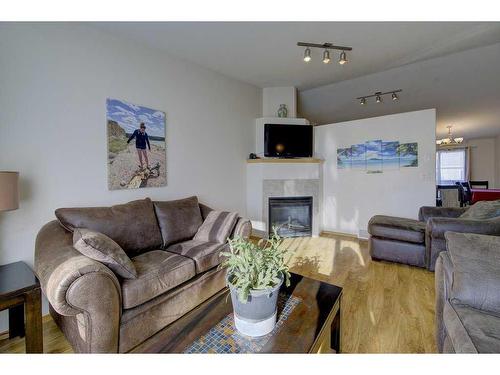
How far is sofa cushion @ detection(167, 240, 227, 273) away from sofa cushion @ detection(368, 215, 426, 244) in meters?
1.94

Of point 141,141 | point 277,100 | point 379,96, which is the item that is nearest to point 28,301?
point 141,141

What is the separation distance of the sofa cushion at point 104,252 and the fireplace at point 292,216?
2735mm

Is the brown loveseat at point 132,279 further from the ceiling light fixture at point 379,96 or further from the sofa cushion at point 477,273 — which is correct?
the ceiling light fixture at point 379,96

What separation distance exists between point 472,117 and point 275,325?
7.05 m

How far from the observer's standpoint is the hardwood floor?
1521 mm

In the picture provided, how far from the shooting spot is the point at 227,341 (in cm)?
102

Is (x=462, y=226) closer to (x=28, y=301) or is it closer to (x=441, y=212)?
(x=441, y=212)

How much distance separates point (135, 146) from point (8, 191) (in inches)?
48.4

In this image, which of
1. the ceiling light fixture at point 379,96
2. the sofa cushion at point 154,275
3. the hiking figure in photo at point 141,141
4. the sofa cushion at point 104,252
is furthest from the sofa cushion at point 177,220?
the ceiling light fixture at point 379,96

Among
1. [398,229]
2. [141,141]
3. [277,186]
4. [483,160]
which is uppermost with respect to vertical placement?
[483,160]

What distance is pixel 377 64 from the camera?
3.21m

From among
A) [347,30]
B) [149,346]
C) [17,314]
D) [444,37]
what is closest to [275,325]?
[149,346]

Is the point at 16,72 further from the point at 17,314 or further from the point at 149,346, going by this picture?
the point at 149,346
